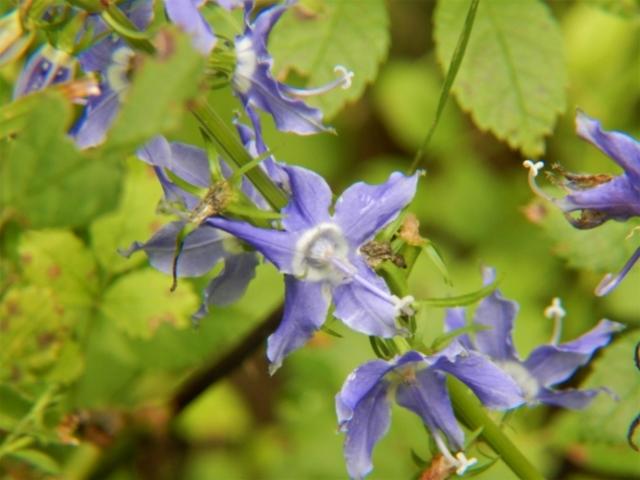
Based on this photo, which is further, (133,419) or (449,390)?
(133,419)

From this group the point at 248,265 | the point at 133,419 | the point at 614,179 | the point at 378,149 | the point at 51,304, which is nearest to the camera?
the point at 614,179

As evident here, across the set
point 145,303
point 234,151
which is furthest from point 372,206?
point 145,303

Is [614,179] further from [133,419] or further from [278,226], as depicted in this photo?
[133,419]

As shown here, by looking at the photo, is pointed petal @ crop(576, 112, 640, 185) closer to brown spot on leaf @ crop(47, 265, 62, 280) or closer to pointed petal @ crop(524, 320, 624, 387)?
pointed petal @ crop(524, 320, 624, 387)

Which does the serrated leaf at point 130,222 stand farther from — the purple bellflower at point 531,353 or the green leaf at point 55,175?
the green leaf at point 55,175

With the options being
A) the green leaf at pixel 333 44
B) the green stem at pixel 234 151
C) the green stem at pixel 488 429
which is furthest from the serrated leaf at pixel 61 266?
the green stem at pixel 488 429

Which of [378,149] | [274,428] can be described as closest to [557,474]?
[274,428]
